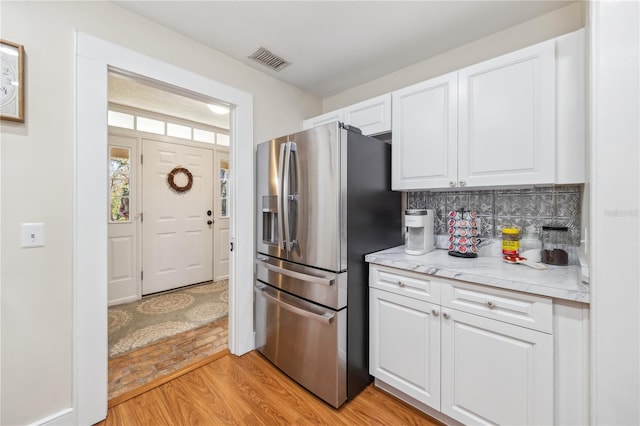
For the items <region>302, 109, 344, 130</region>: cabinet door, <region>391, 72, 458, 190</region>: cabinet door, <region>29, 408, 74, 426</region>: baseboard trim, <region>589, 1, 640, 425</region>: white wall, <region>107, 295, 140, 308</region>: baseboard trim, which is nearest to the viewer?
<region>589, 1, 640, 425</region>: white wall

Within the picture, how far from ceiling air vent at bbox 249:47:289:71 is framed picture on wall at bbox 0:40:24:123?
137cm

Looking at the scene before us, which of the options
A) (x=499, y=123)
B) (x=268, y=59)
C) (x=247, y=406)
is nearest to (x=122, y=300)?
(x=247, y=406)

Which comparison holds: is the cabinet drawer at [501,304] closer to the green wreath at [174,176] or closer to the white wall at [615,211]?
the white wall at [615,211]

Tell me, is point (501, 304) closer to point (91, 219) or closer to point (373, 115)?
point (373, 115)

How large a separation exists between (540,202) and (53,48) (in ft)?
9.98

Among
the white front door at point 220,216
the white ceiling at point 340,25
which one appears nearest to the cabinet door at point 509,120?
the white ceiling at point 340,25

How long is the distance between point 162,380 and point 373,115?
2.59 metres

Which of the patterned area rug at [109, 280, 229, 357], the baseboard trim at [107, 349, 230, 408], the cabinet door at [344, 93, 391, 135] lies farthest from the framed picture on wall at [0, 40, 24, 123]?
the cabinet door at [344, 93, 391, 135]

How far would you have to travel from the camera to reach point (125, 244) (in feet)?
10.9

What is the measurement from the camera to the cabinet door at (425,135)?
5.57 ft

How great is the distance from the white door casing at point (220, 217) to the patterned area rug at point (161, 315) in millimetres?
482

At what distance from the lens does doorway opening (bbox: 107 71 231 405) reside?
8.22 feet

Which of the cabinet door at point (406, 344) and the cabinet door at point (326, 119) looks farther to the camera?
the cabinet door at point (326, 119)

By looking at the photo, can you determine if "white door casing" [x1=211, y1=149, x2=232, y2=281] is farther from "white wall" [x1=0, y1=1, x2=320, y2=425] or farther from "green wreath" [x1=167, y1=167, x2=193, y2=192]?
"white wall" [x1=0, y1=1, x2=320, y2=425]
